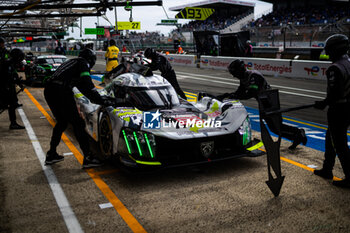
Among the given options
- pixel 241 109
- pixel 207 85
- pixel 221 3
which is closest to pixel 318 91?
pixel 207 85

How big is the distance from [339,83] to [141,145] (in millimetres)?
2515

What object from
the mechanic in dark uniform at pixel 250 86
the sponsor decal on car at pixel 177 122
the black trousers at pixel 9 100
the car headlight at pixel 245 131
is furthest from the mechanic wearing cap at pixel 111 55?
the car headlight at pixel 245 131

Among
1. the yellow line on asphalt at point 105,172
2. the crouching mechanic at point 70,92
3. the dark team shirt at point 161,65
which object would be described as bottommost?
the yellow line on asphalt at point 105,172

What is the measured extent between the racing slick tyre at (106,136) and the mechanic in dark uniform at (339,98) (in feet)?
9.06

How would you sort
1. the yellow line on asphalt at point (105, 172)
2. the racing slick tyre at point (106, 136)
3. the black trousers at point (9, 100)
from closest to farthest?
the racing slick tyre at point (106, 136) → the yellow line on asphalt at point (105, 172) → the black trousers at point (9, 100)

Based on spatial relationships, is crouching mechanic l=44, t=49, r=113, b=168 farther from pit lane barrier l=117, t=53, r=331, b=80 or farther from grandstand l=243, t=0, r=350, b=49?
grandstand l=243, t=0, r=350, b=49

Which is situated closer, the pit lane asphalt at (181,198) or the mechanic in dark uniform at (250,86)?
the pit lane asphalt at (181,198)

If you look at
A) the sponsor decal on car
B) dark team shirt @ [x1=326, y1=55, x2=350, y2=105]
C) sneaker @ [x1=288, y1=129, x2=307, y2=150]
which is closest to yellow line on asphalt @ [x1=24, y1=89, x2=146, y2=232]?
the sponsor decal on car

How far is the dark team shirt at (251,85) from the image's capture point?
565cm

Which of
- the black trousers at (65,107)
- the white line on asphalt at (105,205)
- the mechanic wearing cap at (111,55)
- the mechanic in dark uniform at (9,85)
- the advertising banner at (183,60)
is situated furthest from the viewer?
the advertising banner at (183,60)

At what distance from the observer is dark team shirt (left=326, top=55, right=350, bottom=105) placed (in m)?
3.97

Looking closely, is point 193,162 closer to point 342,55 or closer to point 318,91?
point 342,55

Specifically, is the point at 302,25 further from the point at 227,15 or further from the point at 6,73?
the point at 227,15

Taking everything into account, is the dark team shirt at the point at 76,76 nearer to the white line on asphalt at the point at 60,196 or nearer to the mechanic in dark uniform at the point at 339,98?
the white line on asphalt at the point at 60,196
